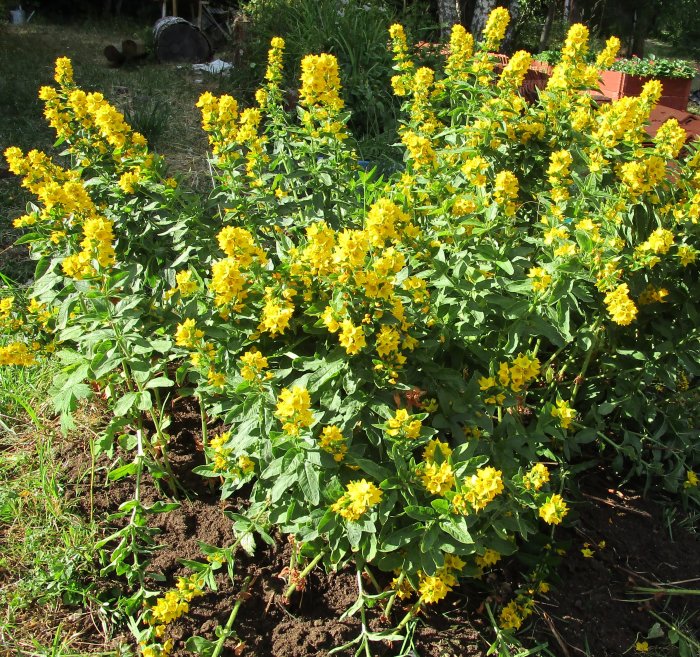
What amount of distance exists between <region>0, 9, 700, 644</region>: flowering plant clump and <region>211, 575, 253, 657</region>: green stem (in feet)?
0.79

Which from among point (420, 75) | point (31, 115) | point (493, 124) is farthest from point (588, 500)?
point (31, 115)

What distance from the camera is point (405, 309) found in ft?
6.32

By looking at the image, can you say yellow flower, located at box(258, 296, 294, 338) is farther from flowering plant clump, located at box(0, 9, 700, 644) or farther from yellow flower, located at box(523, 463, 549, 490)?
yellow flower, located at box(523, 463, 549, 490)

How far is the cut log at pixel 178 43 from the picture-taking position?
8.76 meters

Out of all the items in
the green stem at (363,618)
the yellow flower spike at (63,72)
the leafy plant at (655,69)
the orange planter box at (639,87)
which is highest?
the yellow flower spike at (63,72)

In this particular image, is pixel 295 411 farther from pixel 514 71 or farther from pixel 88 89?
pixel 88 89

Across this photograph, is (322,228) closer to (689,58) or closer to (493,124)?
(493,124)

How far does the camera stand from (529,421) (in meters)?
2.54

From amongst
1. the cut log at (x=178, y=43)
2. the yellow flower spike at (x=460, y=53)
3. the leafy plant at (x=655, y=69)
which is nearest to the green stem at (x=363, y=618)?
the yellow flower spike at (x=460, y=53)

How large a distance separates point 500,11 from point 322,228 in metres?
1.51

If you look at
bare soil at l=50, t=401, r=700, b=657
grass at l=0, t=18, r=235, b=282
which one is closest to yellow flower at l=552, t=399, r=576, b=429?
bare soil at l=50, t=401, r=700, b=657

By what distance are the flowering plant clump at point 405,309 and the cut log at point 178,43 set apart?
6.95 meters

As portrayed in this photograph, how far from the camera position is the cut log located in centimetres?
876

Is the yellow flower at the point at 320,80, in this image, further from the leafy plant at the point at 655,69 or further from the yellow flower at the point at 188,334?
the leafy plant at the point at 655,69
